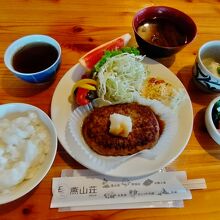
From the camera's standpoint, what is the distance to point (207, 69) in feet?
4.32

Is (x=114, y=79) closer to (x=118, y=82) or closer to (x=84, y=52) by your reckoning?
(x=118, y=82)

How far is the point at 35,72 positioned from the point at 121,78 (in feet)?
1.37

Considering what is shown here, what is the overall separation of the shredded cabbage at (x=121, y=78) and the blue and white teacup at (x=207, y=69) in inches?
10.2

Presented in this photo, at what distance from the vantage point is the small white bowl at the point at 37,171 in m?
0.98

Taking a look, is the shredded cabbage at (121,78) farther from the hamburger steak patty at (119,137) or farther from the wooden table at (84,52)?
the wooden table at (84,52)

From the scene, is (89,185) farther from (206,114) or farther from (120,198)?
(206,114)

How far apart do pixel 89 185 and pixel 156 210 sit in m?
0.28

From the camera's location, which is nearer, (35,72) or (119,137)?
(119,137)

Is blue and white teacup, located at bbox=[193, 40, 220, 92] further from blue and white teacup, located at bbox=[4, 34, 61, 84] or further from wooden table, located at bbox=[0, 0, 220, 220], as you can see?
blue and white teacup, located at bbox=[4, 34, 61, 84]

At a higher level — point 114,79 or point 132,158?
point 114,79

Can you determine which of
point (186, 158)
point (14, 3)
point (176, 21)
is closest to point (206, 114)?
point (186, 158)

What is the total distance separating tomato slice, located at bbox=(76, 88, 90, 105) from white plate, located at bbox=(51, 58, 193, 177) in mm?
62

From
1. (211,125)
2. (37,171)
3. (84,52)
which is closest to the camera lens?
(37,171)

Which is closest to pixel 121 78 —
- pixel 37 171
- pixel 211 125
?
pixel 211 125
